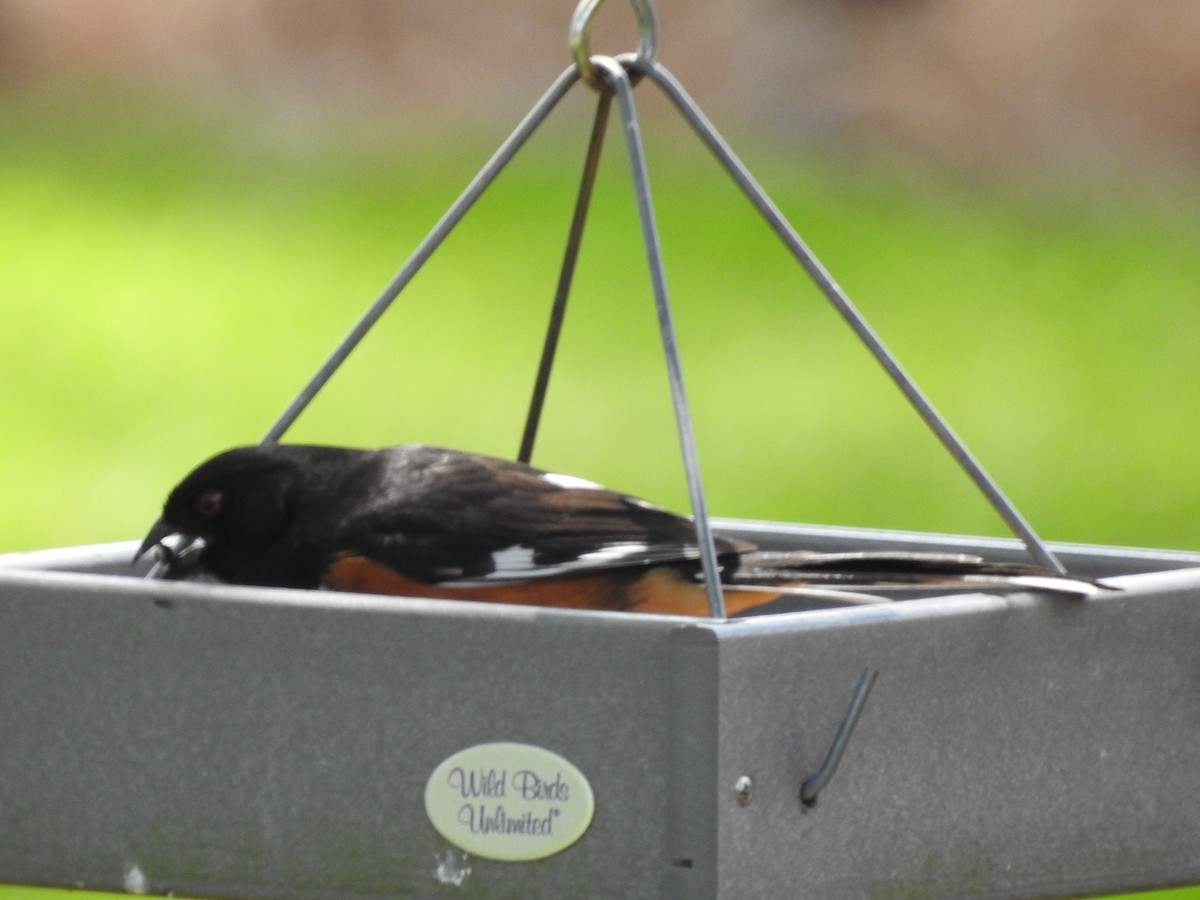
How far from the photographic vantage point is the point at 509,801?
7.58 ft

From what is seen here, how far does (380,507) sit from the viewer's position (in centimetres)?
291

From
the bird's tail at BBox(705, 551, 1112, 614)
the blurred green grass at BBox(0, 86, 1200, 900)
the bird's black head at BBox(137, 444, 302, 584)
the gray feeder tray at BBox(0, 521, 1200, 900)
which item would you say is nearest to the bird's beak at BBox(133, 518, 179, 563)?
the bird's black head at BBox(137, 444, 302, 584)

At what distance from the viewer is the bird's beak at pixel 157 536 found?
3.02 m

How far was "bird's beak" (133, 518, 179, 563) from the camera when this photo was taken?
3.02 m

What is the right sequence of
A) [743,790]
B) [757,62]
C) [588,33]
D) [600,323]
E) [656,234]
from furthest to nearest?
[757,62]
[600,323]
[588,33]
[656,234]
[743,790]

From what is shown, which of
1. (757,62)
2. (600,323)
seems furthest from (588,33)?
(757,62)

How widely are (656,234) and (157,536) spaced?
0.96 metres

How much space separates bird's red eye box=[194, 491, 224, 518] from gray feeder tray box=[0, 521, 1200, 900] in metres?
0.61

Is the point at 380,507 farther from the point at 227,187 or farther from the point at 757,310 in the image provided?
the point at 227,187

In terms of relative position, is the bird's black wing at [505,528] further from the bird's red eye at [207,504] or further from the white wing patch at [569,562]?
the bird's red eye at [207,504]

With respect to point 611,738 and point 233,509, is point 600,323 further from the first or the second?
point 611,738

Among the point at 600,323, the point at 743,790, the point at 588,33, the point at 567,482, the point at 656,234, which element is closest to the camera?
the point at 743,790

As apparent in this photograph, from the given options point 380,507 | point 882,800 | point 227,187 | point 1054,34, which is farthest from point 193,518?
point 1054,34

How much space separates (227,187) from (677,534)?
7.43 m
